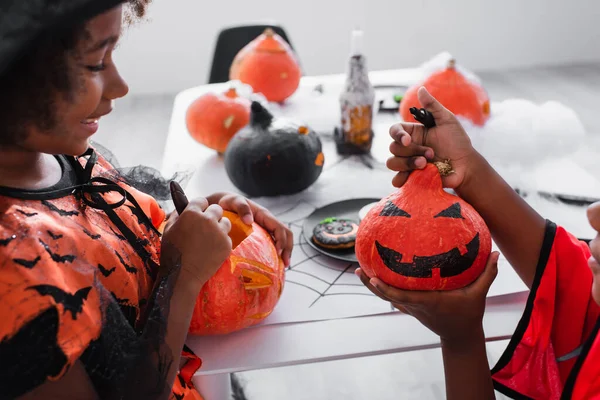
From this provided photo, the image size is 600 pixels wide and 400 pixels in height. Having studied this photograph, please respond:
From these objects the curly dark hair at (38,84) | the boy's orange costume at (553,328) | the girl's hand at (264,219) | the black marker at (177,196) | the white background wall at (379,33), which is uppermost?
the curly dark hair at (38,84)

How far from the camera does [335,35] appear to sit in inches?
159

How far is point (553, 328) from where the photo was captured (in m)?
0.91

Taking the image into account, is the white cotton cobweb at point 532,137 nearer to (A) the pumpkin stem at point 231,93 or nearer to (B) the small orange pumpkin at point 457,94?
(B) the small orange pumpkin at point 457,94

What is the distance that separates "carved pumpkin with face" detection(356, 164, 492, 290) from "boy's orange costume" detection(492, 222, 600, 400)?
5.3 inches

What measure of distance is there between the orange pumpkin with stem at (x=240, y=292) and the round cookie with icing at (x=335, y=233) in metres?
0.18

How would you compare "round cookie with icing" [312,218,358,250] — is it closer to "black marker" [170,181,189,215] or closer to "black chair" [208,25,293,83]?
"black marker" [170,181,189,215]

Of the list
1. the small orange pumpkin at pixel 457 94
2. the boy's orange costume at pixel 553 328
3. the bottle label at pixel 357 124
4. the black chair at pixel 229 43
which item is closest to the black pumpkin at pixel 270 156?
the bottle label at pixel 357 124

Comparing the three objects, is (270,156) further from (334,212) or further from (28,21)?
(28,21)

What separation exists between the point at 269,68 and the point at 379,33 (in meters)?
2.58

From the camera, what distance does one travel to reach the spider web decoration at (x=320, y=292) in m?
0.94

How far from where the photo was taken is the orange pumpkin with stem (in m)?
0.87

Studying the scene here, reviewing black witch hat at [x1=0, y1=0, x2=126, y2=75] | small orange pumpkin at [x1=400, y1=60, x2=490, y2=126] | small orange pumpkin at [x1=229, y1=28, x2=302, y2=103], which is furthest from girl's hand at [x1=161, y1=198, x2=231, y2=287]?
small orange pumpkin at [x1=229, y1=28, x2=302, y2=103]

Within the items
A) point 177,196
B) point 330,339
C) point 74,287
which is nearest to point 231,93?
point 177,196

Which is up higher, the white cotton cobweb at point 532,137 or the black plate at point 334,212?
the white cotton cobweb at point 532,137
